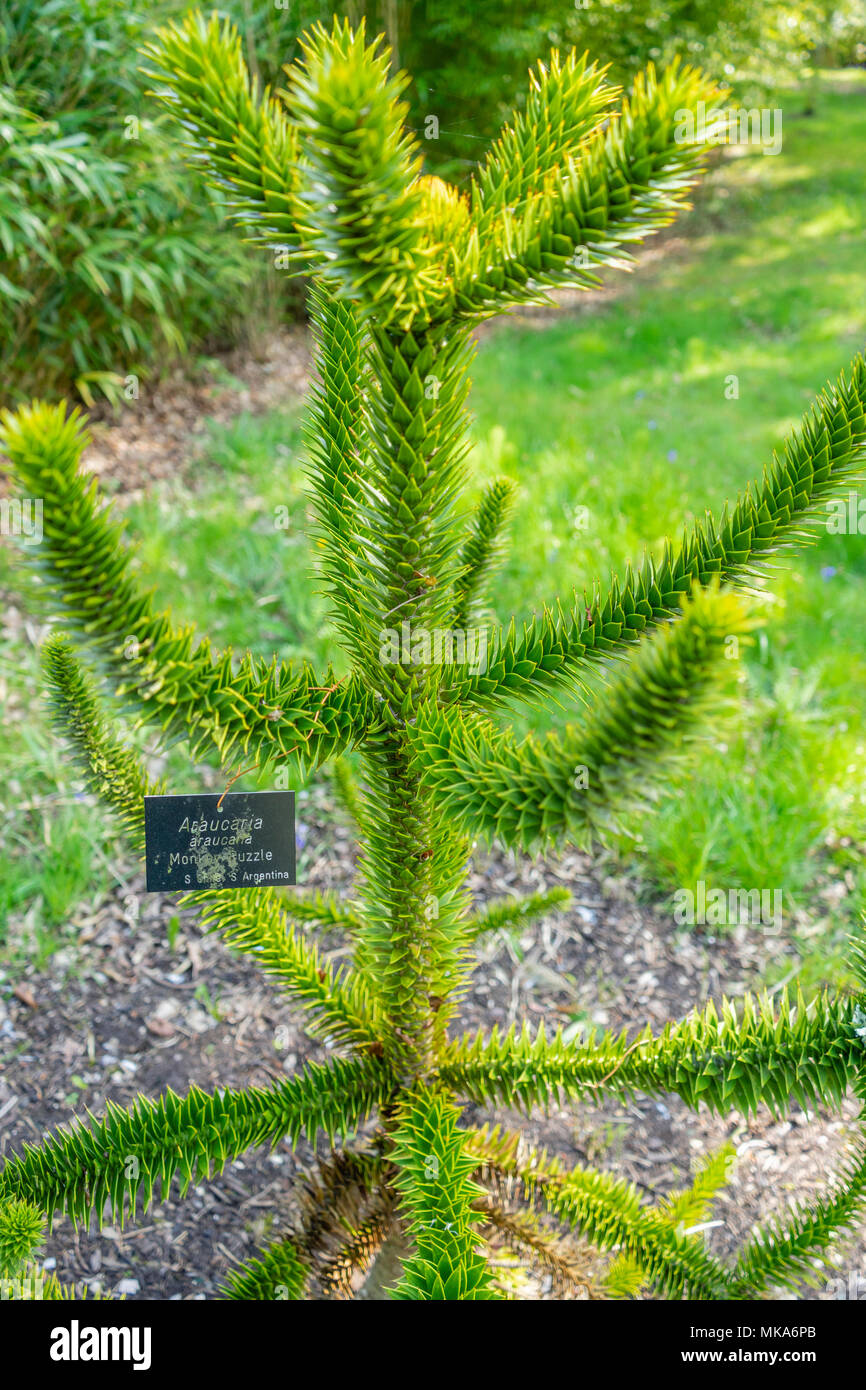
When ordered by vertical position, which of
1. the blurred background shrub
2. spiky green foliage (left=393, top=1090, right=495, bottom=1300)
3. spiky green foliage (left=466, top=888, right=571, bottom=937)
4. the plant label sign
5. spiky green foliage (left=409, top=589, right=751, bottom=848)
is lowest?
spiky green foliage (left=393, top=1090, right=495, bottom=1300)

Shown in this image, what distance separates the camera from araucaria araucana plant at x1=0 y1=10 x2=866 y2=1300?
26.3 inches

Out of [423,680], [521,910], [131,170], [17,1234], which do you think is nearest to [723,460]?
[131,170]

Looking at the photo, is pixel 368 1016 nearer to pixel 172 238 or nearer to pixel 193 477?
pixel 193 477

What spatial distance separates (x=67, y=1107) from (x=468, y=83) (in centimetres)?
606

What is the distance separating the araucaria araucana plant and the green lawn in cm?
11

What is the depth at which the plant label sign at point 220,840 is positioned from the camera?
113 cm

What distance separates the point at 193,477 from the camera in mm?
4594

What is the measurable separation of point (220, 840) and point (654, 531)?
289cm

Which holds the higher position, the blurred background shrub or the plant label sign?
the blurred background shrub

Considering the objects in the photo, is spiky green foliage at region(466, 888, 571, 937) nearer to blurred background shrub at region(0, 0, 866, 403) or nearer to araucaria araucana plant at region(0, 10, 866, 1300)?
araucaria araucana plant at region(0, 10, 866, 1300)

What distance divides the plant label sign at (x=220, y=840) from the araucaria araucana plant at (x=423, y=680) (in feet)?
0.40

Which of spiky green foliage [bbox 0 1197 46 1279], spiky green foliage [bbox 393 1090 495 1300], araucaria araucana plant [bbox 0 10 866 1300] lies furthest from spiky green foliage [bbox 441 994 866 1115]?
spiky green foliage [bbox 0 1197 46 1279]

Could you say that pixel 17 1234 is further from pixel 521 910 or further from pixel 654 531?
pixel 654 531
